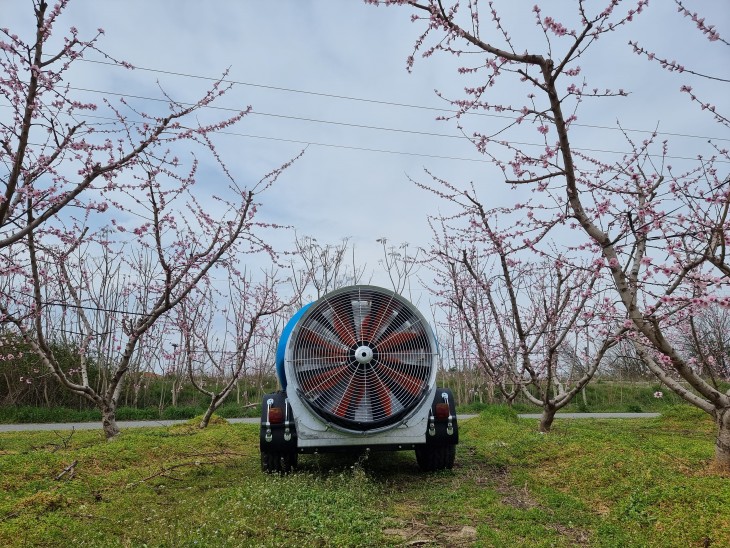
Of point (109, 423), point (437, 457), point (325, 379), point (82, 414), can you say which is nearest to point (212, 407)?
point (109, 423)

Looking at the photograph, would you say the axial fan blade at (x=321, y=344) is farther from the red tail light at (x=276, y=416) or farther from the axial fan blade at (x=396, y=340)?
the red tail light at (x=276, y=416)

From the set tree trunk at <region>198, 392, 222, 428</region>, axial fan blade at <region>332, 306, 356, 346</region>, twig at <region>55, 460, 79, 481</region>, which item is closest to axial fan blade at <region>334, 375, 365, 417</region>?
axial fan blade at <region>332, 306, 356, 346</region>

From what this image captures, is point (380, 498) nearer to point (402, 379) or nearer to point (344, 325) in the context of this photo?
point (402, 379)

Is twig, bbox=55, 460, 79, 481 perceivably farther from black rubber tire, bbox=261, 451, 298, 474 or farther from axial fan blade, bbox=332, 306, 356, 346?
axial fan blade, bbox=332, 306, 356, 346

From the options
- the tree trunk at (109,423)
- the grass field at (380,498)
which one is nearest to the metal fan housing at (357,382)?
the grass field at (380,498)

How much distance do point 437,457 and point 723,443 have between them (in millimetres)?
3025

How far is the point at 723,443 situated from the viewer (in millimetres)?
5254

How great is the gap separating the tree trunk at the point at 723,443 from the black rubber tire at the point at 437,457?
2738 mm

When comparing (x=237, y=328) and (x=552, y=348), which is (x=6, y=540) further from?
(x=237, y=328)

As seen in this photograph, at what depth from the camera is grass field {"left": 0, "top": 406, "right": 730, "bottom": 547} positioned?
3885 mm

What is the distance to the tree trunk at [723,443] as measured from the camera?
5191 millimetres

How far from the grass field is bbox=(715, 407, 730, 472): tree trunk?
0.16m

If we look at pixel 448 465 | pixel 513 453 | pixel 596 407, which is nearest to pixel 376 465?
pixel 448 465

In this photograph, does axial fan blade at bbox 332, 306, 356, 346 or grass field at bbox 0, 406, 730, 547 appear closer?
grass field at bbox 0, 406, 730, 547
